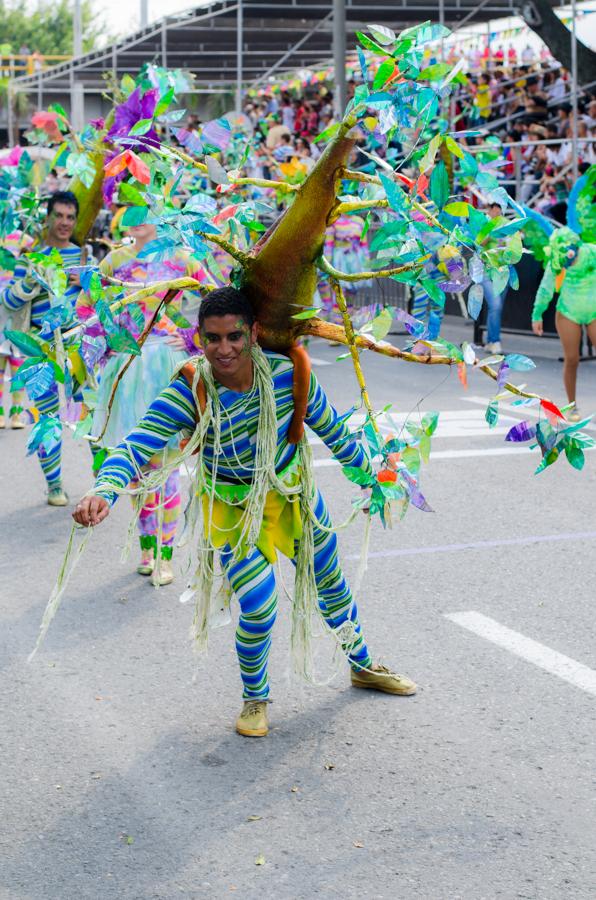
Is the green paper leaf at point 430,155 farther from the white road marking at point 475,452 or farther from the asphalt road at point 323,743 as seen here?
the white road marking at point 475,452

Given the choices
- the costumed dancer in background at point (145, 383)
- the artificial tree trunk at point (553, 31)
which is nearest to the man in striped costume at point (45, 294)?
the costumed dancer in background at point (145, 383)

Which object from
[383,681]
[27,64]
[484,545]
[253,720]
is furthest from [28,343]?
[27,64]

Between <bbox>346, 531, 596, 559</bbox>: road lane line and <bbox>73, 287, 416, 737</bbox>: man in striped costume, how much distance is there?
2.33 m

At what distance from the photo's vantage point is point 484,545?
7129mm

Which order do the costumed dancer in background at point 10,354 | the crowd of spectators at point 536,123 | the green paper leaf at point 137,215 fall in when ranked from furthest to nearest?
the crowd of spectators at point 536,123
the costumed dancer in background at point 10,354
the green paper leaf at point 137,215

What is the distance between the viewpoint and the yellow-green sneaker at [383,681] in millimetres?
4930

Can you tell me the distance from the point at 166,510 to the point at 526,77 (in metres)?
16.2

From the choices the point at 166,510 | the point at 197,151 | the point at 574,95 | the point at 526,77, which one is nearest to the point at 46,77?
the point at 526,77

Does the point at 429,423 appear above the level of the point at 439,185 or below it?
below

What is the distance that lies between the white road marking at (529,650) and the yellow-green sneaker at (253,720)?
1.23 m

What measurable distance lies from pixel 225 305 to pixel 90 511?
0.80 meters

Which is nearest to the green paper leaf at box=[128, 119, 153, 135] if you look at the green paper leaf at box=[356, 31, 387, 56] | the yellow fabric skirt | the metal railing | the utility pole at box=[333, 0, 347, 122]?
the green paper leaf at box=[356, 31, 387, 56]

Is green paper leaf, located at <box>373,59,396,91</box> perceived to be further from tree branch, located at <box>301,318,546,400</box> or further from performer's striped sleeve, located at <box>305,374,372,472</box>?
performer's striped sleeve, located at <box>305,374,372,472</box>

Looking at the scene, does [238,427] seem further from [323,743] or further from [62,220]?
[62,220]
